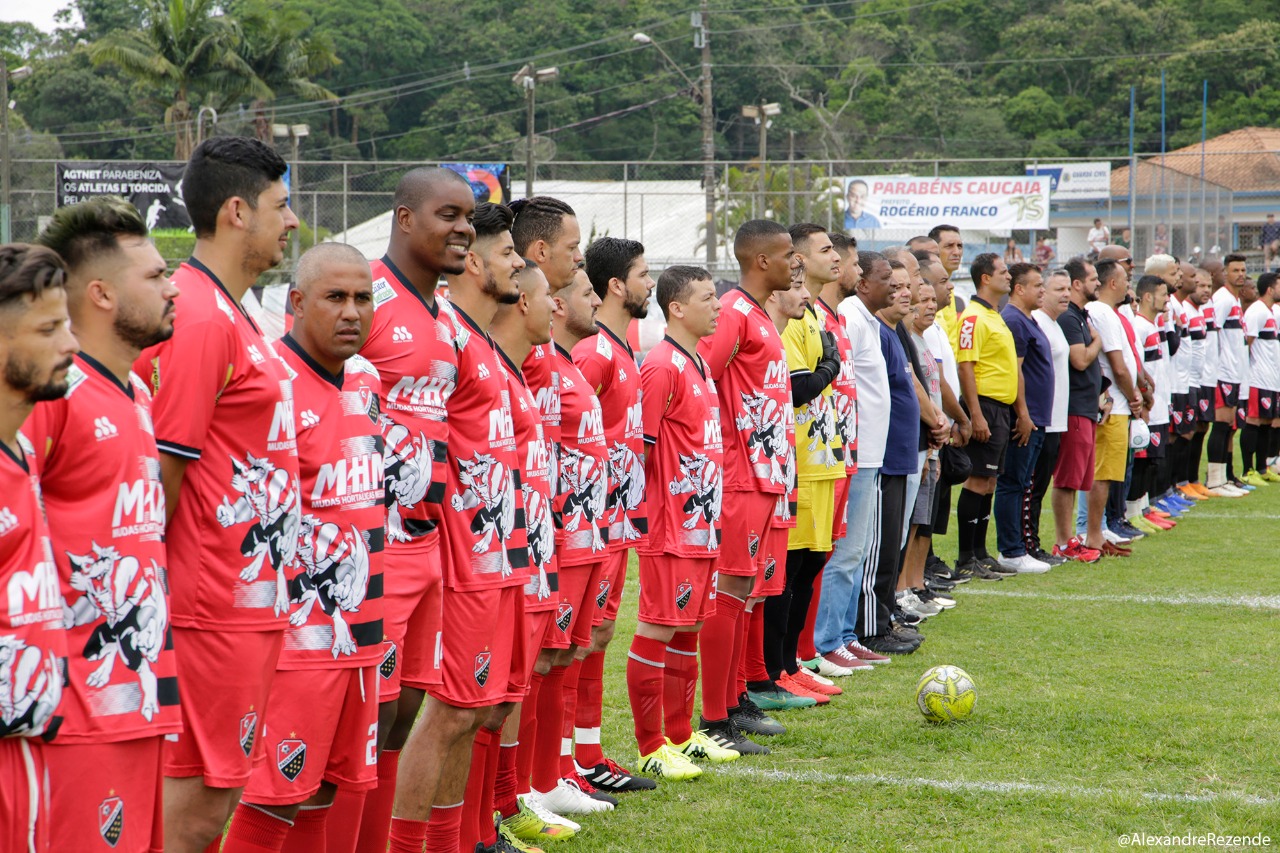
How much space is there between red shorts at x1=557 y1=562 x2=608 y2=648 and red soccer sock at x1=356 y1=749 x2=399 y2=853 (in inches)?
47.4

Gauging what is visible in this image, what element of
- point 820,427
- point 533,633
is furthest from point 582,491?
point 820,427

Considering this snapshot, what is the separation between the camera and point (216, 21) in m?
40.4

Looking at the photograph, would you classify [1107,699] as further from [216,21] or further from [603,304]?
[216,21]

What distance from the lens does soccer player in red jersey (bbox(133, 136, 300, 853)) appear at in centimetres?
319

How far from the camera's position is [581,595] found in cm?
527

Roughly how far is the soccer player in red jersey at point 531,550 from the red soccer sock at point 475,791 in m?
0.20

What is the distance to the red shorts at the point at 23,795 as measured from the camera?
2562mm

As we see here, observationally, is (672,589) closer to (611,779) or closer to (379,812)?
(611,779)

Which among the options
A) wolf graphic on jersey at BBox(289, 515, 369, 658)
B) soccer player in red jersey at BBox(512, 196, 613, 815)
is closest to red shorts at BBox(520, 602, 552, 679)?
soccer player in red jersey at BBox(512, 196, 613, 815)

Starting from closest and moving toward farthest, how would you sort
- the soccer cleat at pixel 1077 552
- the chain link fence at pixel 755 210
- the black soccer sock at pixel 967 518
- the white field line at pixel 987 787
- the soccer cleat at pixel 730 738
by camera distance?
1. the white field line at pixel 987 787
2. the soccer cleat at pixel 730 738
3. the black soccer sock at pixel 967 518
4. the soccer cleat at pixel 1077 552
5. the chain link fence at pixel 755 210

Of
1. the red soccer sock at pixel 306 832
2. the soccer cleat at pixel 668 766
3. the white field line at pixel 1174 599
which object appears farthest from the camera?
the white field line at pixel 1174 599

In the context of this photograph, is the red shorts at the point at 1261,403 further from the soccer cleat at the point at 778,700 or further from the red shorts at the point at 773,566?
the red shorts at the point at 773,566

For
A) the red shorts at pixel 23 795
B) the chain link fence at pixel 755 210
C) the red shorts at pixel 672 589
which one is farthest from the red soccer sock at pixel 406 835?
the chain link fence at pixel 755 210

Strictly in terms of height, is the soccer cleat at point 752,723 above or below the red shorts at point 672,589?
below
